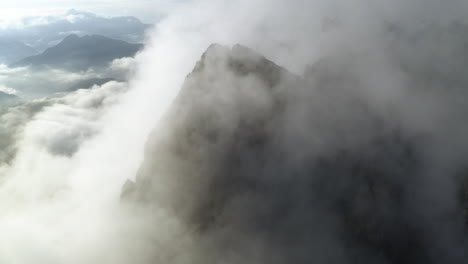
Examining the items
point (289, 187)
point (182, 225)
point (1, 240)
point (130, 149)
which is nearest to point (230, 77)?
point (289, 187)

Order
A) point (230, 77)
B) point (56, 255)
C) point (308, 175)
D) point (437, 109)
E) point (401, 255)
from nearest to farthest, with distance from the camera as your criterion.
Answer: point (401, 255) < point (308, 175) < point (437, 109) < point (230, 77) < point (56, 255)

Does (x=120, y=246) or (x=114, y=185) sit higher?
(x=114, y=185)

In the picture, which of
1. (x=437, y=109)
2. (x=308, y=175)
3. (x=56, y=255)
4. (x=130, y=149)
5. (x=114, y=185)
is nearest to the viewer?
(x=308, y=175)

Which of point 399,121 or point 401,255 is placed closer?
point 401,255

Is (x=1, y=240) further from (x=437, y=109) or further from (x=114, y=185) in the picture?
(x=437, y=109)

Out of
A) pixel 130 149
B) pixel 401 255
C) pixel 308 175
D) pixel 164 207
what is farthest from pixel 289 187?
pixel 130 149

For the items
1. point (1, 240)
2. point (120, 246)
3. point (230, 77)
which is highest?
point (230, 77)

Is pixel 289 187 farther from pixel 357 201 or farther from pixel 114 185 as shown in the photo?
pixel 114 185
